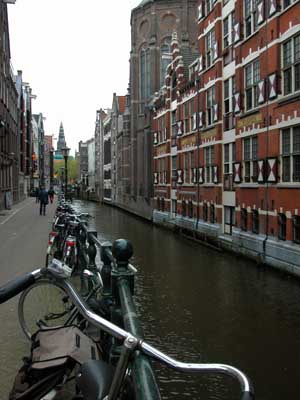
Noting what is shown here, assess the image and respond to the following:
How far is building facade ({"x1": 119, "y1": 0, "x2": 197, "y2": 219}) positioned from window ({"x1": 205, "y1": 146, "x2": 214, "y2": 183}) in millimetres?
18595

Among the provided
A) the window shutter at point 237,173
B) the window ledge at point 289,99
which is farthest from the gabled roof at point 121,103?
the window ledge at point 289,99

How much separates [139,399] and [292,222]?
14991 mm

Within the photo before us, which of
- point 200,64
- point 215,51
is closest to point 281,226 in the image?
point 215,51

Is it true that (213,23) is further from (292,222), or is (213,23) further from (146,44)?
(146,44)


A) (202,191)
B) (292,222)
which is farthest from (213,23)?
(292,222)

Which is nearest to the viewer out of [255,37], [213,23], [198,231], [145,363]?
[145,363]

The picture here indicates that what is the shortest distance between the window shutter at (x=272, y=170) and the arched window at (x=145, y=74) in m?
33.3

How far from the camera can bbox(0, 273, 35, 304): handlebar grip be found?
11.0 feet

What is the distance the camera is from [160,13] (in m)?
48.4

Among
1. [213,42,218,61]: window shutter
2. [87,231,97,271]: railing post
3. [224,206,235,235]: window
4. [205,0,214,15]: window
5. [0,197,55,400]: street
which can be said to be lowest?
[0,197,55,400]: street

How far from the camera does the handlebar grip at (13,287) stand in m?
3.36

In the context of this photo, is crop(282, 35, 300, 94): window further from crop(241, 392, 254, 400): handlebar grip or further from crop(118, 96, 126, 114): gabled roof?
crop(118, 96, 126, 114): gabled roof

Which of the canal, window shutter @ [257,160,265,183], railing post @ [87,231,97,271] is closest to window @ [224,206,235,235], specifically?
window shutter @ [257,160,265,183]

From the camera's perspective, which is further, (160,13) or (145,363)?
(160,13)
